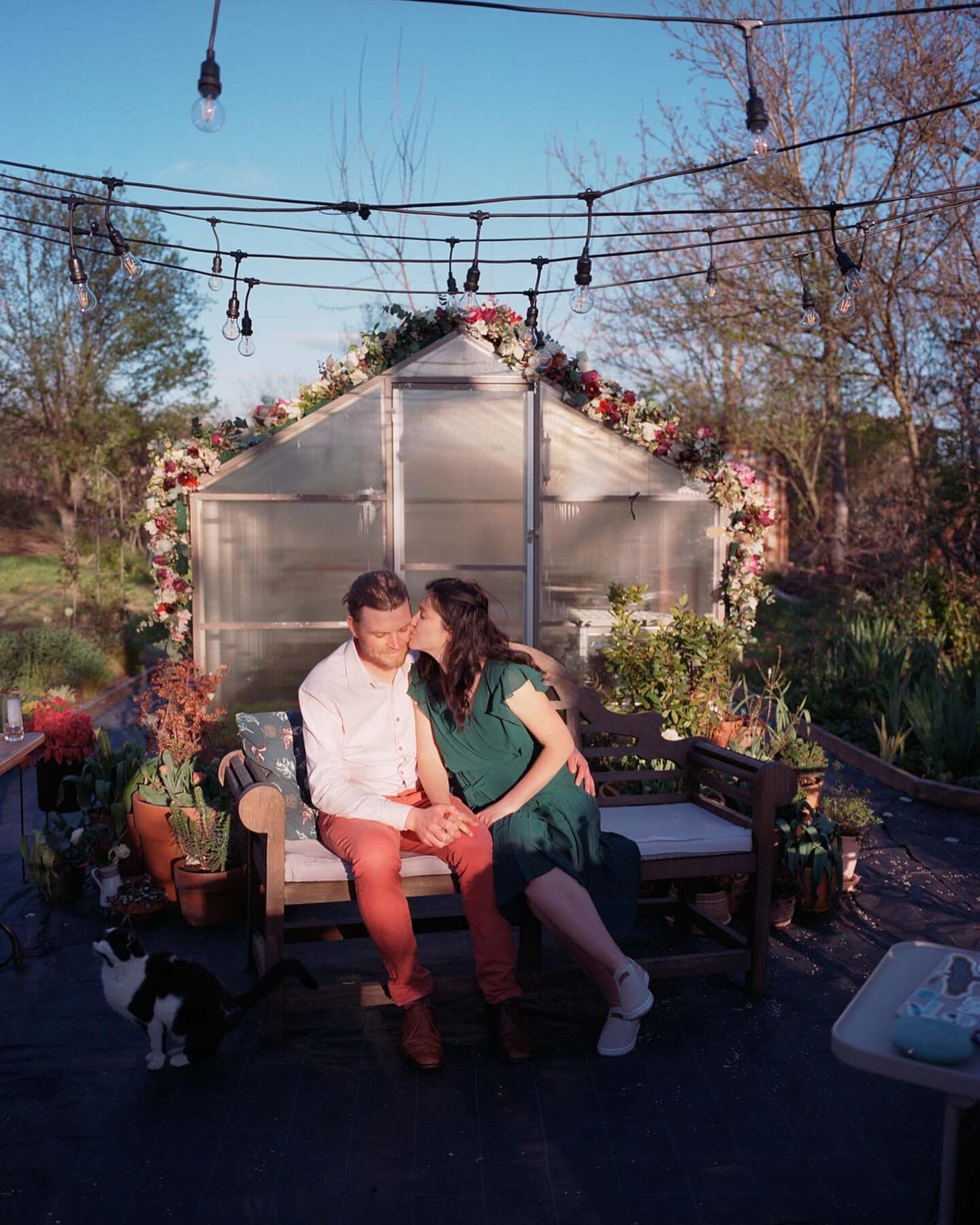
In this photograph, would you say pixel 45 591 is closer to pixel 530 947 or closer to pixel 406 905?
pixel 530 947

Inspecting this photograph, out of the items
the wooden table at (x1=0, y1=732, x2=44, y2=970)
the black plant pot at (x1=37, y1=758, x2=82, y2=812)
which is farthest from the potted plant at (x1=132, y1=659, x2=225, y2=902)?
the wooden table at (x1=0, y1=732, x2=44, y2=970)

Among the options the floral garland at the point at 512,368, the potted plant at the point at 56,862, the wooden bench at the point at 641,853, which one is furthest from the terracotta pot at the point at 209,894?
the floral garland at the point at 512,368

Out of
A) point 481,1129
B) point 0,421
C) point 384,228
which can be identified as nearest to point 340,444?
point 481,1129

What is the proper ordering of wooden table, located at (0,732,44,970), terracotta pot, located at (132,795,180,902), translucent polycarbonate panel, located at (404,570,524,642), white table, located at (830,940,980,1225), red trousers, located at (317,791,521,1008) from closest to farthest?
white table, located at (830,940,980,1225), red trousers, located at (317,791,521,1008), wooden table, located at (0,732,44,970), terracotta pot, located at (132,795,180,902), translucent polycarbonate panel, located at (404,570,524,642)

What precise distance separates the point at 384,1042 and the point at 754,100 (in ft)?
11.3

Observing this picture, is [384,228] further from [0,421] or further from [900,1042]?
[900,1042]

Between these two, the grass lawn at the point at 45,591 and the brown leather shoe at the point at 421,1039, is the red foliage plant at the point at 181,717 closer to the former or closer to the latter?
the brown leather shoe at the point at 421,1039

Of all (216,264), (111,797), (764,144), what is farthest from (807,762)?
(216,264)

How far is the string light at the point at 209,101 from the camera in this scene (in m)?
3.34

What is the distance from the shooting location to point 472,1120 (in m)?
3.09

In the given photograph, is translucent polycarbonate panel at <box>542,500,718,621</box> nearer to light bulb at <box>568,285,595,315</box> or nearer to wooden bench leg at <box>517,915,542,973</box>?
light bulb at <box>568,285,595,315</box>

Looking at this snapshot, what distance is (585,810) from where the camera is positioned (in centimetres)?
369

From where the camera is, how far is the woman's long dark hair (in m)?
3.71

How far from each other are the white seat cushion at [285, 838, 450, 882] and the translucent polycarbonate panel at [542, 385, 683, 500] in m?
4.27
